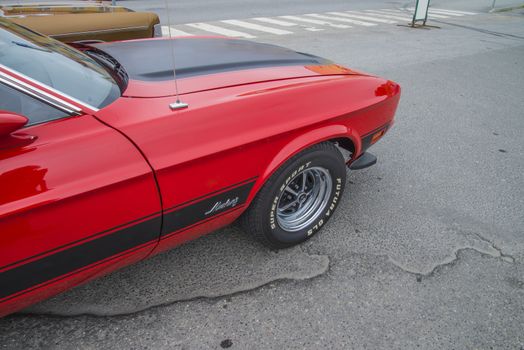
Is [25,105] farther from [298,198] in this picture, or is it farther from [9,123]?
[298,198]

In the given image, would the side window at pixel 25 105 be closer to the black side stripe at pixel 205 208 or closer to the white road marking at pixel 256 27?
the black side stripe at pixel 205 208

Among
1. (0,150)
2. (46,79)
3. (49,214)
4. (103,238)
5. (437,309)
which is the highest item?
(46,79)

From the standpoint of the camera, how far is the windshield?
4.97 ft

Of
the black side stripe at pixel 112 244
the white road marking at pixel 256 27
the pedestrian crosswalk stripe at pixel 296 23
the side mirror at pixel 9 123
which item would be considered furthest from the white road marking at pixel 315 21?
the side mirror at pixel 9 123

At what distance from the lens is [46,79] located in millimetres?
1501

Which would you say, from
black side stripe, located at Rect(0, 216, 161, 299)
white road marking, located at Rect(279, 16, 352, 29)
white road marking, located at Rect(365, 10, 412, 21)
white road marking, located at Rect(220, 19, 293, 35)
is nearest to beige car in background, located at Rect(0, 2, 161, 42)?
black side stripe, located at Rect(0, 216, 161, 299)

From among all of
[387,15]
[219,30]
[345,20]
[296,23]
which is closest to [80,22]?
[219,30]

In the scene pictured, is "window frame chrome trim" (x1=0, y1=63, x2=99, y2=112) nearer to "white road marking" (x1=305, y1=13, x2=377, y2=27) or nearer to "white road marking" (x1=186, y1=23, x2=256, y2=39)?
"white road marking" (x1=186, y1=23, x2=256, y2=39)

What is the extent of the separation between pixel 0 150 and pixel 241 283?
132 cm

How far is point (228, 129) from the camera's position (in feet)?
5.62

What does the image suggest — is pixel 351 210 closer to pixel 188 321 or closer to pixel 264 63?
pixel 264 63

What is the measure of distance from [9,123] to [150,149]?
46 cm

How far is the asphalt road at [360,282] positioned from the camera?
72.9 inches

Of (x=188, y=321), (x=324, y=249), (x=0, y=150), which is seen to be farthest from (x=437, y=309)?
(x=0, y=150)
